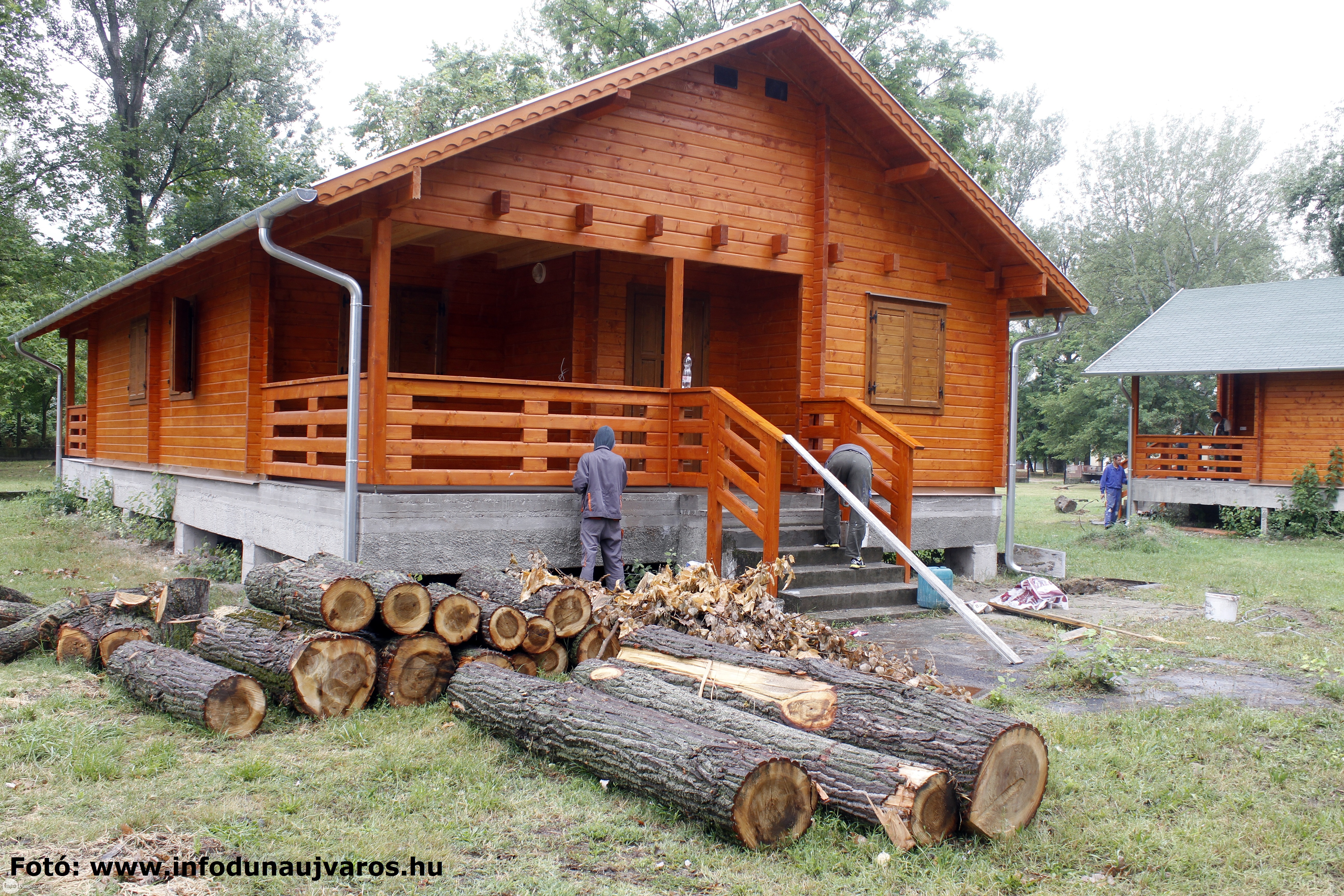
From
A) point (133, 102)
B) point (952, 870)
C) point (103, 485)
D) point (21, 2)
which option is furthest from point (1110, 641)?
point (133, 102)

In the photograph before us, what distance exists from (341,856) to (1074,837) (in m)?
2.92

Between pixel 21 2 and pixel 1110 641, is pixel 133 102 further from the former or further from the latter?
pixel 1110 641

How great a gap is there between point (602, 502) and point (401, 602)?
3010mm

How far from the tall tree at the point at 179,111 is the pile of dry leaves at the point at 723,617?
83.2ft

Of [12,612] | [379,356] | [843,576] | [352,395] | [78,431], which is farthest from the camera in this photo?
[78,431]

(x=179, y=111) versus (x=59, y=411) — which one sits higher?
(x=179, y=111)

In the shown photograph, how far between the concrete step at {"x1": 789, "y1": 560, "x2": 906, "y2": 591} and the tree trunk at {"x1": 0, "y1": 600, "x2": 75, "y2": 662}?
5751 mm

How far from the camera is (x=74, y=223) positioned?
88.3 ft

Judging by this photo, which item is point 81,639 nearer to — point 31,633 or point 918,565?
point 31,633

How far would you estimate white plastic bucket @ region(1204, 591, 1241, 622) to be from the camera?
30.3ft

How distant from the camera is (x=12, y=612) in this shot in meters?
7.67

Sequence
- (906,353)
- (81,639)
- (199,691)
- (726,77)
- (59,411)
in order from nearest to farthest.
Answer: (199,691) < (81,639) < (726,77) < (906,353) < (59,411)

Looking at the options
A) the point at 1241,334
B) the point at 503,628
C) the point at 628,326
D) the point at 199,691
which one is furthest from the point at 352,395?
the point at 1241,334

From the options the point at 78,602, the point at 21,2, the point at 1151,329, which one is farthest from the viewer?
the point at 1151,329
